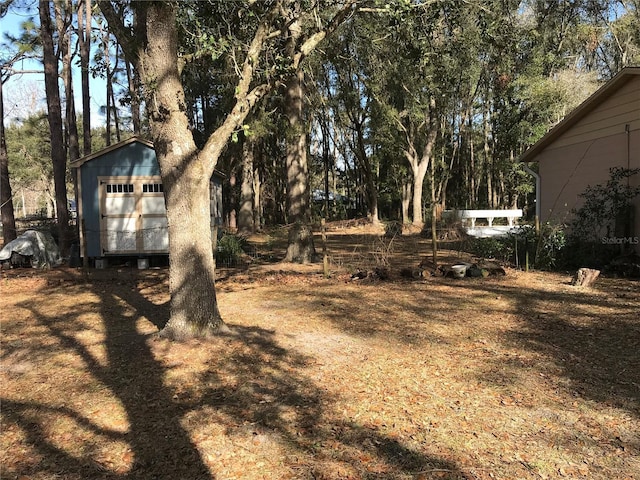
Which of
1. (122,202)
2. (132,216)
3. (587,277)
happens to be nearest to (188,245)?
(587,277)

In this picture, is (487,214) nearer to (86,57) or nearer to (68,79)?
(86,57)

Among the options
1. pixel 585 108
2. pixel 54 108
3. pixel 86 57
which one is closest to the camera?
pixel 585 108

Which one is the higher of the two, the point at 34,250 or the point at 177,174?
the point at 177,174

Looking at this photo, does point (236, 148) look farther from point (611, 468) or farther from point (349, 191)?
point (611, 468)

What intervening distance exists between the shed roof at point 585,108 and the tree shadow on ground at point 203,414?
383 inches

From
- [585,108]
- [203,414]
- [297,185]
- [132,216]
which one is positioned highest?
[585,108]

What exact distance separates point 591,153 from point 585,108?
3.74 feet

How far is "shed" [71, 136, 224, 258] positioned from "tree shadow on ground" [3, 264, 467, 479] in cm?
711

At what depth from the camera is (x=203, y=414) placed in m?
3.77

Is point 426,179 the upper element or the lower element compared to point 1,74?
lower

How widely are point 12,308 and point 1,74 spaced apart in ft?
46.2

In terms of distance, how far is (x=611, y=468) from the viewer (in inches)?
116

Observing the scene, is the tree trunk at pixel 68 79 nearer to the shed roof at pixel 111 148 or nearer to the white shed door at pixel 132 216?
the shed roof at pixel 111 148

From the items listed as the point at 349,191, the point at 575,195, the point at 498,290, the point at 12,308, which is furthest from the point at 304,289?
the point at 349,191
